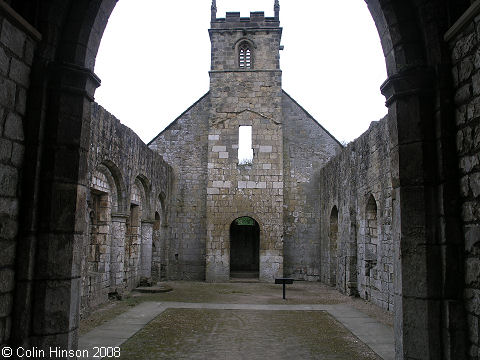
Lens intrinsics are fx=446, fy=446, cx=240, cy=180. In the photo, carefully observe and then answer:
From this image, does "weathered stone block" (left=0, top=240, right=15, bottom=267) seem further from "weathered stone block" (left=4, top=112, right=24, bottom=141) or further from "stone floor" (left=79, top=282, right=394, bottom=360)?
"stone floor" (left=79, top=282, right=394, bottom=360)

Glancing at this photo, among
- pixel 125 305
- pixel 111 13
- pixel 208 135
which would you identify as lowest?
pixel 125 305

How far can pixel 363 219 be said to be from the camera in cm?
1188

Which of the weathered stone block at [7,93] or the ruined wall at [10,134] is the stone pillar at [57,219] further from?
the weathered stone block at [7,93]

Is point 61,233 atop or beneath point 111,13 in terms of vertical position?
beneath

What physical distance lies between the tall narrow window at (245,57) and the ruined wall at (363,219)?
5562 millimetres

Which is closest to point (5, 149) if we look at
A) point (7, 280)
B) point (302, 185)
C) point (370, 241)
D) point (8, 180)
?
point (8, 180)

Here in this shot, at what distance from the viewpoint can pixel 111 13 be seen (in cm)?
470

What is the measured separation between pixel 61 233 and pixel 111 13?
7.69 feet

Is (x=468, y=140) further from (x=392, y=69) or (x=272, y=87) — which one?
(x=272, y=87)

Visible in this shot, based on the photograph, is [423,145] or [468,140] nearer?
[468,140]

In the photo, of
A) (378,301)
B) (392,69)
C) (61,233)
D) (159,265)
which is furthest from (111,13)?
(159,265)

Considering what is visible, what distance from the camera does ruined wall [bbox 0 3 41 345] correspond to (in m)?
3.63

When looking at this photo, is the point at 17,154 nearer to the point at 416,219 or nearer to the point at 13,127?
the point at 13,127

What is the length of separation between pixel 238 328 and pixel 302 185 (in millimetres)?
10882
